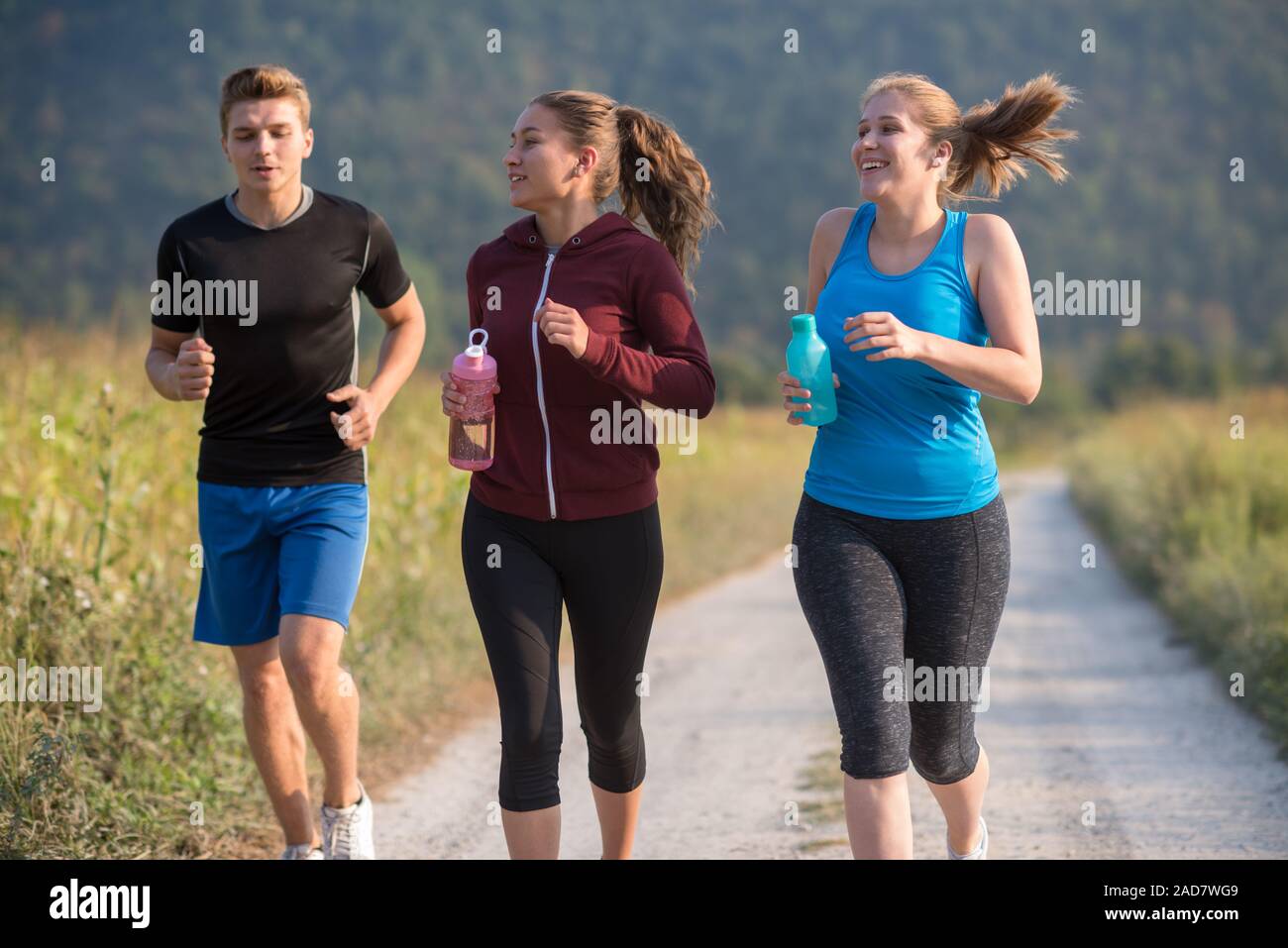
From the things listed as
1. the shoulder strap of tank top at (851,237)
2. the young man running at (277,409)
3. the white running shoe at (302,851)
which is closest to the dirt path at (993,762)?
the white running shoe at (302,851)

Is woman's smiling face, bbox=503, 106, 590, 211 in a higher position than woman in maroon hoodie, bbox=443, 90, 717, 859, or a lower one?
higher

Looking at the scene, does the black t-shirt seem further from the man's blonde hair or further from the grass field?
the grass field

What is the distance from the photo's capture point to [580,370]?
3.79 m

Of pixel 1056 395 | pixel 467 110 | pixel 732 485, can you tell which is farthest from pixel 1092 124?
pixel 732 485

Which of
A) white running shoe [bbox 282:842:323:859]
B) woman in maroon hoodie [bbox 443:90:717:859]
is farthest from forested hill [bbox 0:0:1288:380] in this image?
woman in maroon hoodie [bbox 443:90:717:859]

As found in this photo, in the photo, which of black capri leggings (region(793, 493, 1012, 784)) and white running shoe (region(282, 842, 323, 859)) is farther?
white running shoe (region(282, 842, 323, 859))

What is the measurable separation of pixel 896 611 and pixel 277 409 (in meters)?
1.76

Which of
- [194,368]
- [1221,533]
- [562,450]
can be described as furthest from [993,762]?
[1221,533]

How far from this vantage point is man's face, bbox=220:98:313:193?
13.3 ft

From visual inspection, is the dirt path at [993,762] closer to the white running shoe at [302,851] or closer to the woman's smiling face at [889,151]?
the white running shoe at [302,851]

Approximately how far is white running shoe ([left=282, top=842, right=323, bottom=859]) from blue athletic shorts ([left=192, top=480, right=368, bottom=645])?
0.63m

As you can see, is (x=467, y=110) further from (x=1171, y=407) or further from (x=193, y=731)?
(x=193, y=731)

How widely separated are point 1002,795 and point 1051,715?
1587 mm

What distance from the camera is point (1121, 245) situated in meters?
76.8
